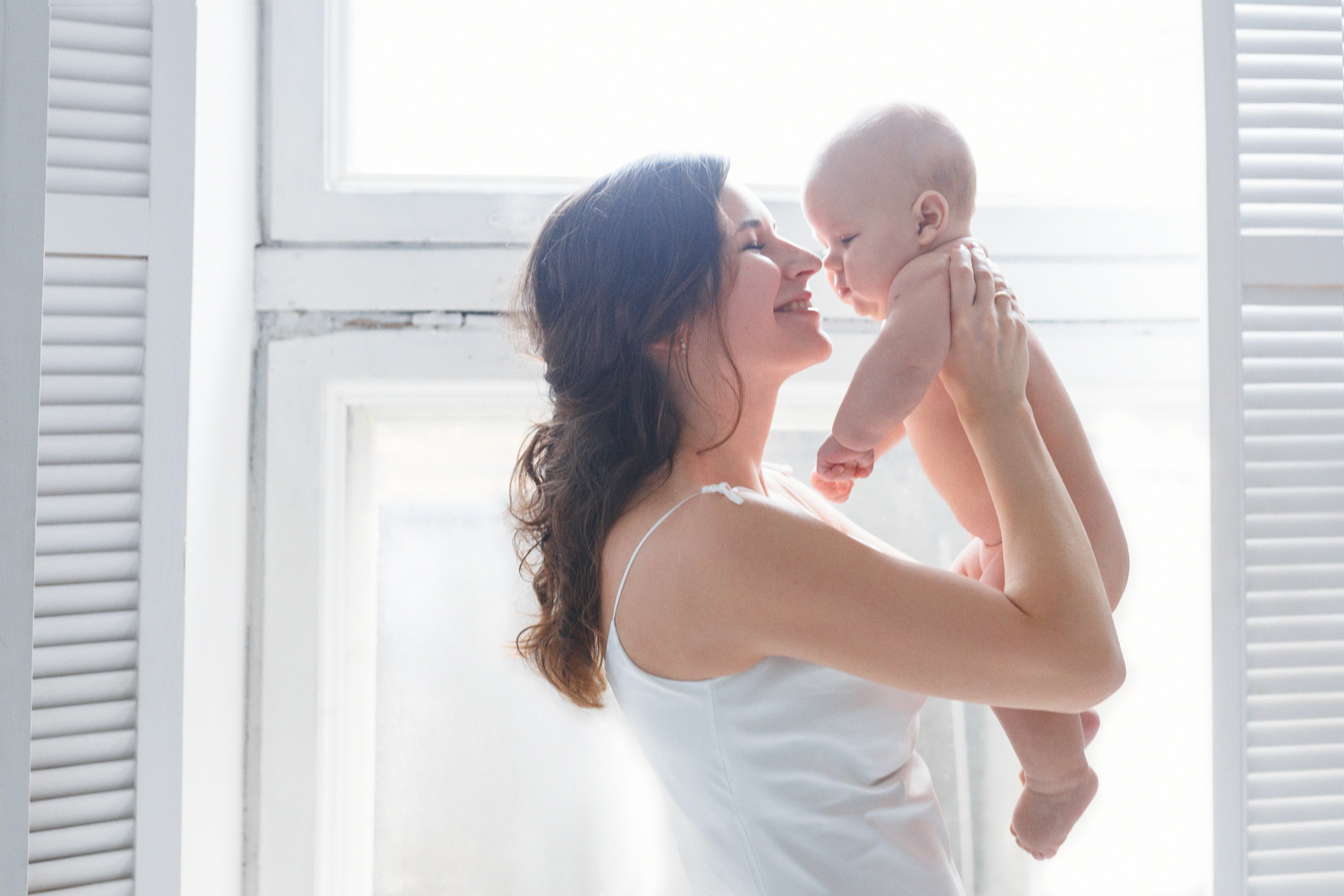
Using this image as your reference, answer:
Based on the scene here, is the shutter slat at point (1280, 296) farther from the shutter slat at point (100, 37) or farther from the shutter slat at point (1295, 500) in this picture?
the shutter slat at point (100, 37)

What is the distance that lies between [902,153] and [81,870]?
1194mm

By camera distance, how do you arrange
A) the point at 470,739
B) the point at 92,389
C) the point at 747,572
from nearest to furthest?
1. the point at 747,572
2. the point at 92,389
3. the point at 470,739

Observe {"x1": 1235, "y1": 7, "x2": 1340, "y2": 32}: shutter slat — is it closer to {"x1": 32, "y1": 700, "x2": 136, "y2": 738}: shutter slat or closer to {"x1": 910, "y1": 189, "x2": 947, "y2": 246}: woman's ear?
{"x1": 910, "y1": 189, "x2": 947, "y2": 246}: woman's ear

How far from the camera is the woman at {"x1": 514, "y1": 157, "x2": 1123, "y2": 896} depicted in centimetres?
74

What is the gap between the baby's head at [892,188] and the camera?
2.85 feet

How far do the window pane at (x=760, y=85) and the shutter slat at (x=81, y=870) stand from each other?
3.12 feet

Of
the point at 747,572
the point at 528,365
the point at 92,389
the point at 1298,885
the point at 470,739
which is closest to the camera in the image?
the point at 747,572

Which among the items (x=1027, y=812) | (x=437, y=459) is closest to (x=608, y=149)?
(x=437, y=459)

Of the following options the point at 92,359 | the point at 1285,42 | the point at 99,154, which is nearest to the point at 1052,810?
the point at 1285,42

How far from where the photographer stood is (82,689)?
85 cm

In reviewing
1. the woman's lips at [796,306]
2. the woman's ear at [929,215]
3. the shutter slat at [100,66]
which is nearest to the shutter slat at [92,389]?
the shutter slat at [100,66]

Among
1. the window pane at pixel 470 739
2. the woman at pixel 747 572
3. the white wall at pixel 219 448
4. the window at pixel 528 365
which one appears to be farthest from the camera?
the window pane at pixel 470 739

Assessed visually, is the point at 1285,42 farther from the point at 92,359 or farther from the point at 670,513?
the point at 92,359

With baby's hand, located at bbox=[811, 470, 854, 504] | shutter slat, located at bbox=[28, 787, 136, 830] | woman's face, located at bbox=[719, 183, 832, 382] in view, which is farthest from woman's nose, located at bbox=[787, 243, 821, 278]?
shutter slat, located at bbox=[28, 787, 136, 830]
